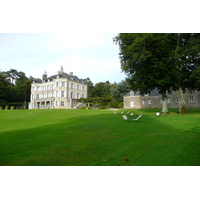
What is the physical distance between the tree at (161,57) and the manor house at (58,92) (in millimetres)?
28891

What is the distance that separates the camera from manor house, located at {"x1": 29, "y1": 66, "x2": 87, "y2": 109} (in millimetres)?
48906

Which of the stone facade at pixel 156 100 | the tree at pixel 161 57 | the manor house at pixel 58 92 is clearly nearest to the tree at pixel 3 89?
the manor house at pixel 58 92

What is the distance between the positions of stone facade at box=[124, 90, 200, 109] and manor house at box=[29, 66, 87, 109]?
1484 cm

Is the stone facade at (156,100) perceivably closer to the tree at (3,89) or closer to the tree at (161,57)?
the tree at (161,57)

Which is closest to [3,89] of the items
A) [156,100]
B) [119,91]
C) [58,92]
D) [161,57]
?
[58,92]

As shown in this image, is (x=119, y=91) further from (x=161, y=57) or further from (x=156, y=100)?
(x=161, y=57)

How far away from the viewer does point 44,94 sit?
55.1m

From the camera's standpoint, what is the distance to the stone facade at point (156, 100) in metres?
37.6

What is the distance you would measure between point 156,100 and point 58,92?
28375 millimetres

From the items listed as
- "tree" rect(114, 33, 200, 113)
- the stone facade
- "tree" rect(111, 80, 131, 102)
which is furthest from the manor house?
Answer: "tree" rect(114, 33, 200, 113)

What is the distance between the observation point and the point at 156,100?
4231cm

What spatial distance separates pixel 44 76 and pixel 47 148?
181 feet

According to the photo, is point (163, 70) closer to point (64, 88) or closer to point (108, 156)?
point (108, 156)

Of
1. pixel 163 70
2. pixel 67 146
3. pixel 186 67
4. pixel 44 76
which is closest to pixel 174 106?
pixel 186 67
